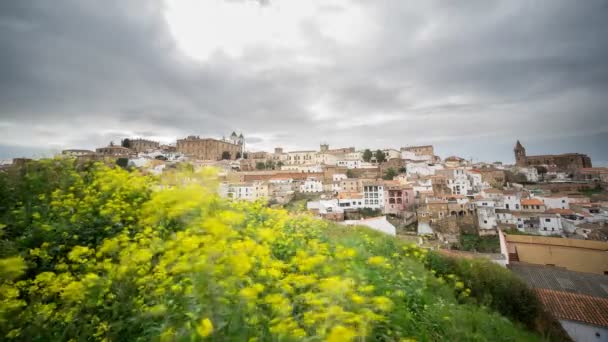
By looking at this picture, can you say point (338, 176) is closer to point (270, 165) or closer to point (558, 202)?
point (270, 165)

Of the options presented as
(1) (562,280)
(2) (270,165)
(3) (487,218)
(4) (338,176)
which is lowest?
(1) (562,280)

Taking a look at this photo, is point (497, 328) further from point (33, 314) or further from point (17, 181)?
point (17, 181)

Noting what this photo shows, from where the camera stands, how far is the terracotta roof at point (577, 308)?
10078mm

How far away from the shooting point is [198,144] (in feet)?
275

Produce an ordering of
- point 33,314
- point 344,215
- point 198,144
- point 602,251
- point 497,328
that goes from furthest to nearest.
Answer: point 198,144 < point 344,215 < point 602,251 < point 497,328 < point 33,314

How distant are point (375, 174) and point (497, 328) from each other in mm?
61490

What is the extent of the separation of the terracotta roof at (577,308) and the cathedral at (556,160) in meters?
83.9

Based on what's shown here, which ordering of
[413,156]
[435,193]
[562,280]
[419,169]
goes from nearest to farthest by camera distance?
[562,280]
[435,193]
[419,169]
[413,156]

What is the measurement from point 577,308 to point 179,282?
51.9ft

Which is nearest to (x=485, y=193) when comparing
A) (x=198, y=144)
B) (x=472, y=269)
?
(x=472, y=269)

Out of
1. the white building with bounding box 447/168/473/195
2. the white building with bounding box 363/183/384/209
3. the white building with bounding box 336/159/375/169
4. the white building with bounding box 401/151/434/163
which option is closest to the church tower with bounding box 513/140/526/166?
the white building with bounding box 401/151/434/163

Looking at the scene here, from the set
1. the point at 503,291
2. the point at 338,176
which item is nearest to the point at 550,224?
the point at 338,176

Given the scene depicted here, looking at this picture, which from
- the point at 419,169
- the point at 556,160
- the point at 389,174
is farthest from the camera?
the point at 556,160

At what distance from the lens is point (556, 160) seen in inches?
A: 2948
